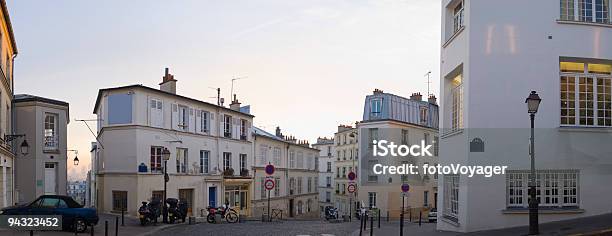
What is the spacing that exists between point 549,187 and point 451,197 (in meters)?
3.15

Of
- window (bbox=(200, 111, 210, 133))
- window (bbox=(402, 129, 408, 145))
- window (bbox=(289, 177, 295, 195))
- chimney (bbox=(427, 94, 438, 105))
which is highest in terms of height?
chimney (bbox=(427, 94, 438, 105))

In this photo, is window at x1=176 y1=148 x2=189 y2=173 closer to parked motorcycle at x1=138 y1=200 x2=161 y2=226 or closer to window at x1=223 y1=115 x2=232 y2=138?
window at x1=223 y1=115 x2=232 y2=138

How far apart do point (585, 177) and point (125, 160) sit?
2153 centimetres

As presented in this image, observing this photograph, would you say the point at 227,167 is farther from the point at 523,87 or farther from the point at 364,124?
the point at 523,87

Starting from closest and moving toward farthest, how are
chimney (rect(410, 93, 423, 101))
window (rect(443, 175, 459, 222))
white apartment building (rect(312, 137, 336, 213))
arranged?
window (rect(443, 175, 459, 222)) < chimney (rect(410, 93, 423, 101)) < white apartment building (rect(312, 137, 336, 213))

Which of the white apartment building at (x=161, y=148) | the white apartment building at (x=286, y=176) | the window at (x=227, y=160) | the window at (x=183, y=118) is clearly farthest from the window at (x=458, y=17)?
the white apartment building at (x=286, y=176)

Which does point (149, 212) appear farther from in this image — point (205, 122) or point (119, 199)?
point (205, 122)

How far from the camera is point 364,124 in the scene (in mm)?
51969

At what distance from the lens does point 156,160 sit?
102ft

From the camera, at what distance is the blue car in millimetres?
18672

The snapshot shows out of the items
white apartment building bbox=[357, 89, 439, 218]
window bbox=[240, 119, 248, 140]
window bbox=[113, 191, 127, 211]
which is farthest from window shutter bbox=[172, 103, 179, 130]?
white apartment building bbox=[357, 89, 439, 218]

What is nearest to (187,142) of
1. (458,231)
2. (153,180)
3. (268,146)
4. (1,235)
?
(153,180)

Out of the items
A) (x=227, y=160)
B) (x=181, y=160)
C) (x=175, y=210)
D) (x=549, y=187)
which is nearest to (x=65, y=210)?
(x=175, y=210)

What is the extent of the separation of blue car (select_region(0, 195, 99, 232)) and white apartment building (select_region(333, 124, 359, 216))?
44.7 metres
